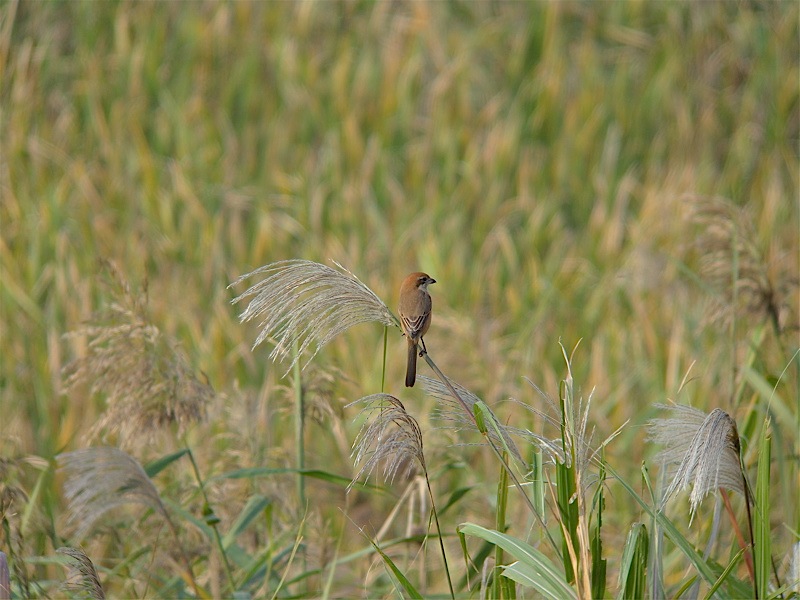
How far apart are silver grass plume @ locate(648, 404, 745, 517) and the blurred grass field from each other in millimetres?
1184

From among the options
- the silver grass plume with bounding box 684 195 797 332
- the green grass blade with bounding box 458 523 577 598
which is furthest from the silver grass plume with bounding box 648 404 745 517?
Result: the silver grass plume with bounding box 684 195 797 332

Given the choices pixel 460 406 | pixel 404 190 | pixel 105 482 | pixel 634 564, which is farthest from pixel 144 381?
pixel 404 190

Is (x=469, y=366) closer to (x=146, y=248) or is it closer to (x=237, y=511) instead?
(x=237, y=511)

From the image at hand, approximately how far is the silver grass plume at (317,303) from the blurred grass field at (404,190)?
4.67 ft

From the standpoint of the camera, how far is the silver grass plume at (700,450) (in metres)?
1.88

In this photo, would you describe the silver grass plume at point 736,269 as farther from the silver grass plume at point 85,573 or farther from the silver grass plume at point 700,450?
the silver grass plume at point 85,573

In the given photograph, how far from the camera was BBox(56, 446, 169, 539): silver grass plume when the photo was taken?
2.47 metres

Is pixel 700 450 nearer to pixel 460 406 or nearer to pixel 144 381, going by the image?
pixel 460 406

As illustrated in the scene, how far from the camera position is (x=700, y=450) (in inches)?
75.1

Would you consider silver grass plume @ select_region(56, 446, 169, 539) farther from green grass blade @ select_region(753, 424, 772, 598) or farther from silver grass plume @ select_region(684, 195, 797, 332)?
silver grass plume @ select_region(684, 195, 797, 332)

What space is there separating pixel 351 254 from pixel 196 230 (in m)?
1.10

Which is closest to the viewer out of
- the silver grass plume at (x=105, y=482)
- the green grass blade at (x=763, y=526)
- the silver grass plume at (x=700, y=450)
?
the silver grass plume at (x=700, y=450)

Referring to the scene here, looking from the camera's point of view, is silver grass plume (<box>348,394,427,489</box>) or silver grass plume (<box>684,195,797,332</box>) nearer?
silver grass plume (<box>348,394,427,489</box>)

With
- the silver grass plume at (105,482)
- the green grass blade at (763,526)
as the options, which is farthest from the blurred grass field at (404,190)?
the green grass blade at (763,526)
